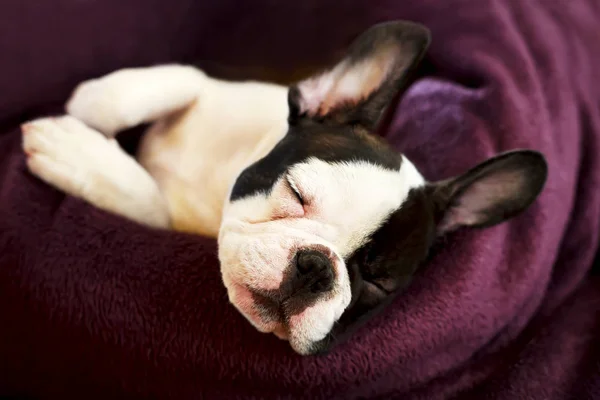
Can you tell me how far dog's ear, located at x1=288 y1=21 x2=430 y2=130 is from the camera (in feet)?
3.91

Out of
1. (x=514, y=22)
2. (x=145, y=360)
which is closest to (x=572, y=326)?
(x=514, y=22)

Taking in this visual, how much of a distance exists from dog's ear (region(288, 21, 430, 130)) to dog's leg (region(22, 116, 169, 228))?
364 mm

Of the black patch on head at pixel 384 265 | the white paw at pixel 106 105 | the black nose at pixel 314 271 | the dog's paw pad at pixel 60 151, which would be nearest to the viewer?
the black nose at pixel 314 271

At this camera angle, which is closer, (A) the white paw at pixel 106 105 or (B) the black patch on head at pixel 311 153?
(B) the black patch on head at pixel 311 153

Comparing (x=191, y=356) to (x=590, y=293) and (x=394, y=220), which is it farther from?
(x=590, y=293)

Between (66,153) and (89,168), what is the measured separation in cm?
5

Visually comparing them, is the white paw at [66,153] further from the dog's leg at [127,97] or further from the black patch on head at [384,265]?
the black patch on head at [384,265]

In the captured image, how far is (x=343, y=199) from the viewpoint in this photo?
1.05 m

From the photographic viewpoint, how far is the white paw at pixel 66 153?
3.86 feet

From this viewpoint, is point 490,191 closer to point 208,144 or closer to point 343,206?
point 343,206

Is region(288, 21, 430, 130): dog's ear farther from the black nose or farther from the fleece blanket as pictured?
the black nose

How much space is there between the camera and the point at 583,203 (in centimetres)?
150

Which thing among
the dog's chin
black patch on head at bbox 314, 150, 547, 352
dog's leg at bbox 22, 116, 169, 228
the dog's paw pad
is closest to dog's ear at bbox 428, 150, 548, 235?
black patch on head at bbox 314, 150, 547, 352

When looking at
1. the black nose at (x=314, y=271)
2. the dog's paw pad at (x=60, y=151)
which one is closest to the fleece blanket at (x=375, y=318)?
the dog's paw pad at (x=60, y=151)
